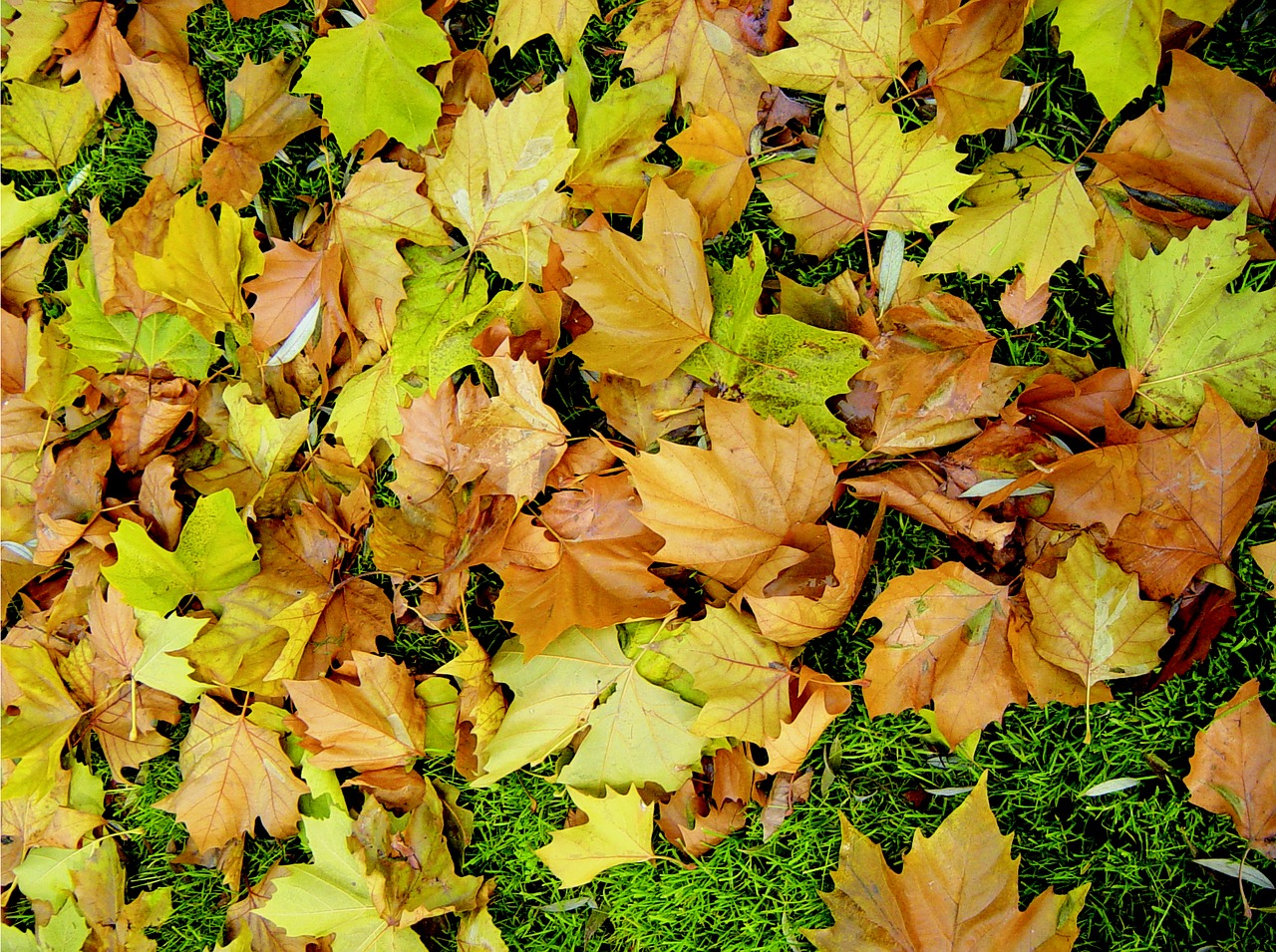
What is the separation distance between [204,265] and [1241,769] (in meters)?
1.80

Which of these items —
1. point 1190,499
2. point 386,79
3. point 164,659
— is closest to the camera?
point 1190,499

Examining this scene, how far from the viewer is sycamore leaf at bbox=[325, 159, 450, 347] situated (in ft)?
4.58

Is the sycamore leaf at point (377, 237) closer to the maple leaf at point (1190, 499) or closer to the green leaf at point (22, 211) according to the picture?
the green leaf at point (22, 211)

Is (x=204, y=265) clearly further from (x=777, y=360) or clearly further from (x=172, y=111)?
(x=777, y=360)

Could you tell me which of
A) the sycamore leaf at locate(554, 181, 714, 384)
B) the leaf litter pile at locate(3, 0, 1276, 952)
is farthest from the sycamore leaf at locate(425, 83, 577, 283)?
the sycamore leaf at locate(554, 181, 714, 384)

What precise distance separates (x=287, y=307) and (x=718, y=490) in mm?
870

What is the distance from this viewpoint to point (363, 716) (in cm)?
138

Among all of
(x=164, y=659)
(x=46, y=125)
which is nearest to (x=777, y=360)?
(x=164, y=659)

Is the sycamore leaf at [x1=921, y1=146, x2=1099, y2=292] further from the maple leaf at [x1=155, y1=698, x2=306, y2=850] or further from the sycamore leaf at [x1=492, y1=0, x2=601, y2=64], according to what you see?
the maple leaf at [x1=155, y1=698, x2=306, y2=850]

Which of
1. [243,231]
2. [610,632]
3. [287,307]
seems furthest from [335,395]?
[610,632]

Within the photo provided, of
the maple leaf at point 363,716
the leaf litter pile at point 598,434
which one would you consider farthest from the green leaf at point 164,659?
the maple leaf at point 363,716

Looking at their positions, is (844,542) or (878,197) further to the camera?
(878,197)

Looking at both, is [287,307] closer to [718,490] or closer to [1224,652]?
[718,490]

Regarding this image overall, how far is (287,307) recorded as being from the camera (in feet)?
4.83
